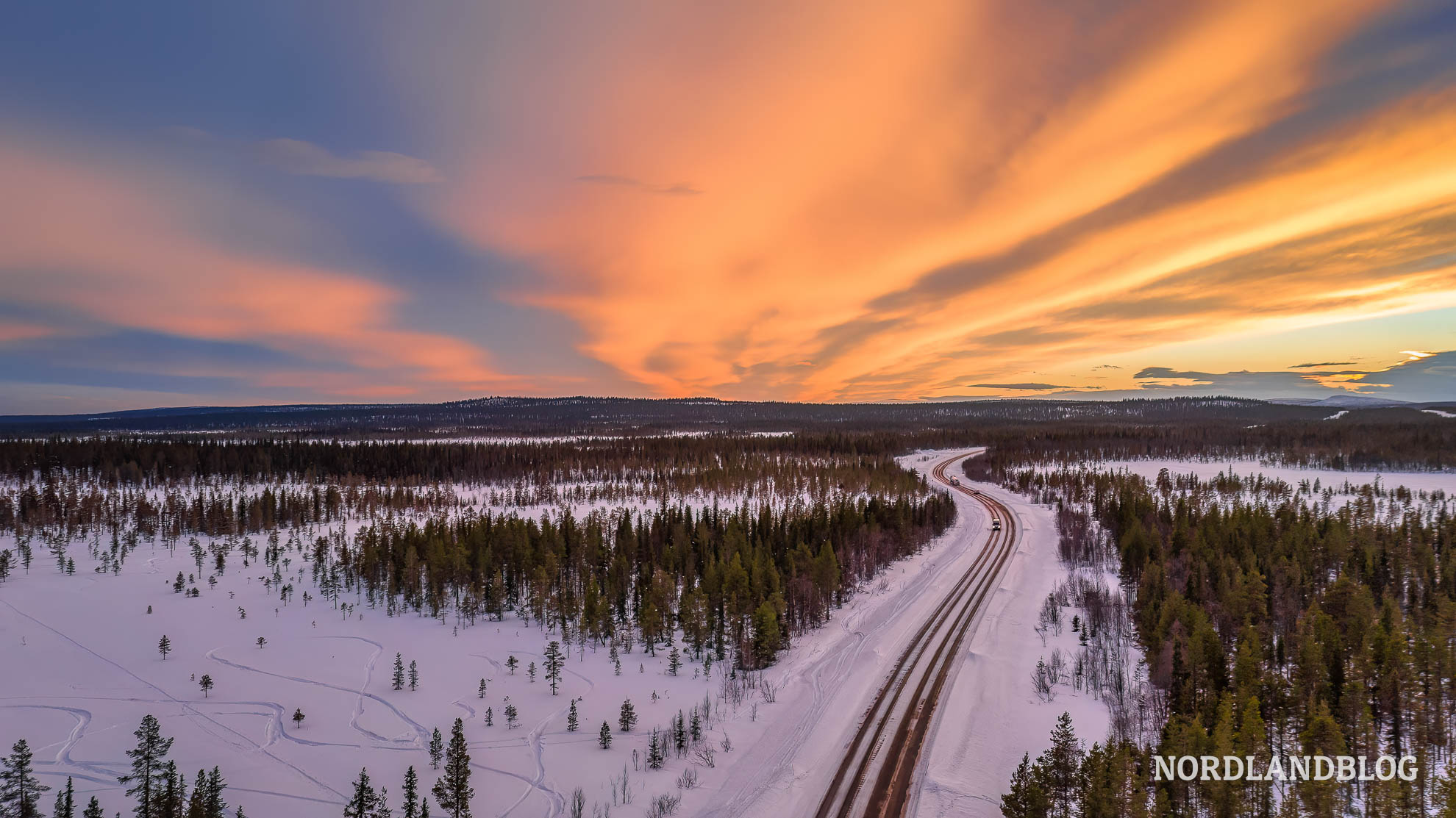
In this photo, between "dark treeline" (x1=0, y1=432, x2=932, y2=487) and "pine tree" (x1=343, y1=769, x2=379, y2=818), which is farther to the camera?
"dark treeline" (x1=0, y1=432, x2=932, y2=487)

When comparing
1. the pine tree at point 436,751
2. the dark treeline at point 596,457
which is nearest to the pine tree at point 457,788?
the pine tree at point 436,751

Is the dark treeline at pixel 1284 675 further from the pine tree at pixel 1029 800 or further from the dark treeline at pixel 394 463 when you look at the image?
the dark treeline at pixel 394 463

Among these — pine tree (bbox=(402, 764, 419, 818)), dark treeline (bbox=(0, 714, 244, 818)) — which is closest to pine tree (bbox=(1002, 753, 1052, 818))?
pine tree (bbox=(402, 764, 419, 818))

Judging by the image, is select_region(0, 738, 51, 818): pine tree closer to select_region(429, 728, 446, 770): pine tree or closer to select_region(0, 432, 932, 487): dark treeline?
select_region(429, 728, 446, 770): pine tree

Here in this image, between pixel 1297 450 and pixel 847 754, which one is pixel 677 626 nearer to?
pixel 847 754

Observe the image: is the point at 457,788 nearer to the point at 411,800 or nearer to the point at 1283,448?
the point at 411,800

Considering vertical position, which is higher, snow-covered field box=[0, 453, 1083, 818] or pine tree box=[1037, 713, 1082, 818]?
pine tree box=[1037, 713, 1082, 818]

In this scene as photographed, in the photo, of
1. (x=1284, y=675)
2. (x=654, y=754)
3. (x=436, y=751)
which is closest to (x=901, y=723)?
(x=654, y=754)
